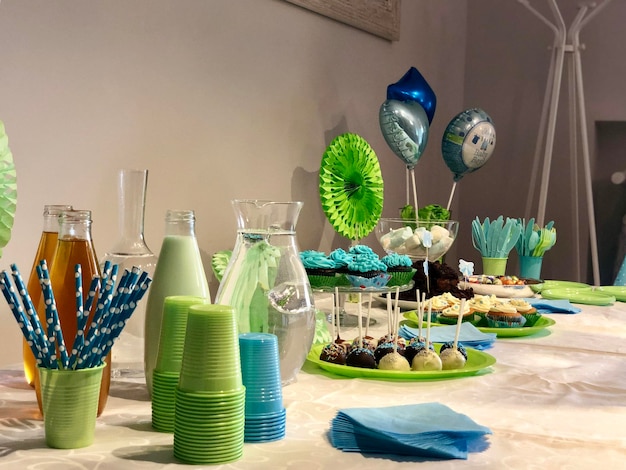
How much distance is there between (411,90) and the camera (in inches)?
93.0

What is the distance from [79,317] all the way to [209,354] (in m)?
0.15

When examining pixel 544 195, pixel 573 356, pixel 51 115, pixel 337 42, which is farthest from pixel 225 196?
pixel 544 195

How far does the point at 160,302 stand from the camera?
0.95 m

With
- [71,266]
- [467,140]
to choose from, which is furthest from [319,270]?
[467,140]

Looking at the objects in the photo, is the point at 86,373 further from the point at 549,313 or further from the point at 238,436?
the point at 549,313

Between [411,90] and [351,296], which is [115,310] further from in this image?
[411,90]

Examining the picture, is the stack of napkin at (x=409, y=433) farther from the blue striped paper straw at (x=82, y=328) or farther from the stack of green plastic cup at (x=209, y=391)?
the blue striped paper straw at (x=82, y=328)

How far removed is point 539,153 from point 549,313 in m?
1.72

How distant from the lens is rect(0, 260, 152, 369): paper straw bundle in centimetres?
74

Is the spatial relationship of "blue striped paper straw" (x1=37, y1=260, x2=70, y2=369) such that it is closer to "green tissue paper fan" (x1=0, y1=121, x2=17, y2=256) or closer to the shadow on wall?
"green tissue paper fan" (x1=0, y1=121, x2=17, y2=256)

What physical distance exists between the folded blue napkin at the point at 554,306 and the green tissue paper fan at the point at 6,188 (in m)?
1.26

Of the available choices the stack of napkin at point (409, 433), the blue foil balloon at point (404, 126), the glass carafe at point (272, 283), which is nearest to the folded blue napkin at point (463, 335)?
the glass carafe at point (272, 283)

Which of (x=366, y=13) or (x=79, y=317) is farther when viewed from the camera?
(x=366, y=13)

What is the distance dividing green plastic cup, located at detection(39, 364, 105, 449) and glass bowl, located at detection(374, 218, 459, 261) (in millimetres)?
1203
